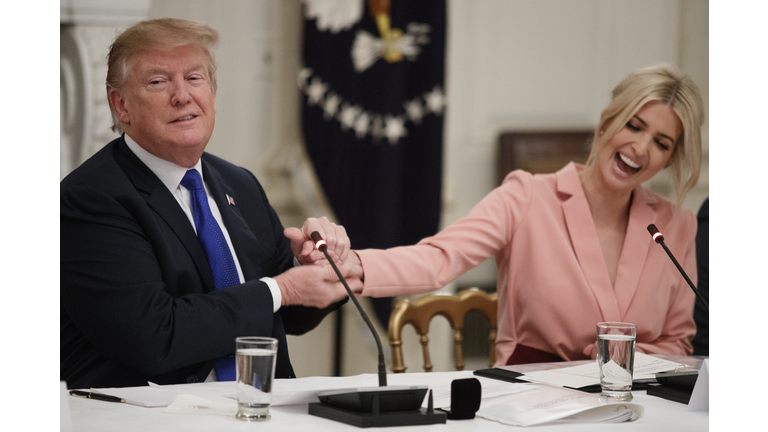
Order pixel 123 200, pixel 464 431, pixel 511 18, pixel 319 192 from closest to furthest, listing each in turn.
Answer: pixel 464 431, pixel 123 200, pixel 319 192, pixel 511 18

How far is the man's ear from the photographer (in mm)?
1649

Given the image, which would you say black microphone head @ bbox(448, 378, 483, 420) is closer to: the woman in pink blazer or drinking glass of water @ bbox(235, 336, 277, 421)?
drinking glass of water @ bbox(235, 336, 277, 421)

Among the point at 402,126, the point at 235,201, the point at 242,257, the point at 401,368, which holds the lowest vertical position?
the point at 401,368

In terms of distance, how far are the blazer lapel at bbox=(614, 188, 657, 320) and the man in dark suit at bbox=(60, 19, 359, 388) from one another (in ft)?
2.28

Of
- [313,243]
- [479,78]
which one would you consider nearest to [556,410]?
[313,243]

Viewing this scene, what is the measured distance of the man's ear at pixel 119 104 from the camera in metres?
1.65

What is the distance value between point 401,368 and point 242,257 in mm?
465

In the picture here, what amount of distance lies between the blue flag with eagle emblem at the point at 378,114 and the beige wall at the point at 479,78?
11 centimetres

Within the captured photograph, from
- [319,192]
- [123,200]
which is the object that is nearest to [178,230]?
[123,200]

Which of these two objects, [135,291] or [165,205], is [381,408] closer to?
[135,291]

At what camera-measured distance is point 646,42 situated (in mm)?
3484

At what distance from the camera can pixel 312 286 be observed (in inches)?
67.6

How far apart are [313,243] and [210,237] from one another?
22 cm
